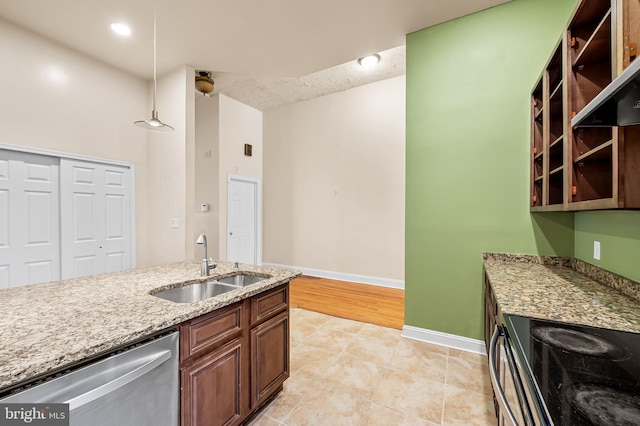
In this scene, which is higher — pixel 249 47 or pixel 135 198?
pixel 249 47

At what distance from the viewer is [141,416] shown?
114 cm

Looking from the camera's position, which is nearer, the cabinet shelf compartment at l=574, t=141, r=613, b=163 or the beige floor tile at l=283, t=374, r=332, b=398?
the cabinet shelf compartment at l=574, t=141, r=613, b=163

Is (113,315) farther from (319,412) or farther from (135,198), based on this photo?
(135,198)

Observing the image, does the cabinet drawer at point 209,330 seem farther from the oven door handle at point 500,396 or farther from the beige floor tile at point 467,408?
the beige floor tile at point 467,408

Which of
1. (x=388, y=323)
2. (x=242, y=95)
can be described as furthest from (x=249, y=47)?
(x=388, y=323)

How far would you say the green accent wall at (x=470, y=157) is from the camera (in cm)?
238

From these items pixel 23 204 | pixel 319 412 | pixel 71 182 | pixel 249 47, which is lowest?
pixel 319 412

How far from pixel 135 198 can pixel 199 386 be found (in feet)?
11.1

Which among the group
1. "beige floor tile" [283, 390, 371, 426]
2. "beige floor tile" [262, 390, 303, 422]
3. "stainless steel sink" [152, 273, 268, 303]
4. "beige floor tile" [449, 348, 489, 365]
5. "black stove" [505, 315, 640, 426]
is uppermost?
"black stove" [505, 315, 640, 426]

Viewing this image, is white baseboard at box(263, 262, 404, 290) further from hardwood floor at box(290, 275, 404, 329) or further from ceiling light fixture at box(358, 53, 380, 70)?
ceiling light fixture at box(358, 53, 380, 70)

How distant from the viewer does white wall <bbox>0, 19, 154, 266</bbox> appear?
9.34ft

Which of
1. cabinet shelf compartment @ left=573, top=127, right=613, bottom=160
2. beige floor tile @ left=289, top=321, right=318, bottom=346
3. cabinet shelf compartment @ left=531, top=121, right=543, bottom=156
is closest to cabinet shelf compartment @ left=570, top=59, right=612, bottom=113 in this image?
cabinet shelf compartment @ left=573, top=127, right=613, bottom=160

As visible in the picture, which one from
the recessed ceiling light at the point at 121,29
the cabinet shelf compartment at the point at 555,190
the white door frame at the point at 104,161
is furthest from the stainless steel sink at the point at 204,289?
the recessed ceiling light at the point at 121,29

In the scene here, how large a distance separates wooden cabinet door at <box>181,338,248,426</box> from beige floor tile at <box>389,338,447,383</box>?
4.58 ft
